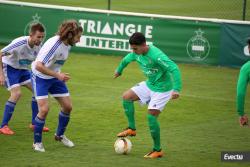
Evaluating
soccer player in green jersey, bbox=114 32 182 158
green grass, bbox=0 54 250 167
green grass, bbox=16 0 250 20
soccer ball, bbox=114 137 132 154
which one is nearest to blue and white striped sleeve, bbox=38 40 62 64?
soccer player in green jersey, bbox=114 32 182 158

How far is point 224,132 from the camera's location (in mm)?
12922

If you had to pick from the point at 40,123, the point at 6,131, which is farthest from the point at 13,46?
the point at 40,123

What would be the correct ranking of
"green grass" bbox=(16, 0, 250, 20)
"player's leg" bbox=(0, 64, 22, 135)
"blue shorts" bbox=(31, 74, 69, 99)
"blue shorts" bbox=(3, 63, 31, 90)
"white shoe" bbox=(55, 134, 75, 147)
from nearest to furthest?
"blue shorts" bbox=(31, 74, 69, 99)
"white shoe" bbox=(55, 134, 75, 147)
"player's leg" bbox=(0, 64, 22, 135)
"blue shorts" bbox=(3, 63, 31, 90)
"green grass" bbox=(16, 0, 250, 20)

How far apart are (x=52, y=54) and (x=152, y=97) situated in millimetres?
1771

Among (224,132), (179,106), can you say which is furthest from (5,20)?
(224,132)

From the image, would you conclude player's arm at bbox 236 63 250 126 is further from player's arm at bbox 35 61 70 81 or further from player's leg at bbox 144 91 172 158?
player's arm at bbox 35 61 70 81

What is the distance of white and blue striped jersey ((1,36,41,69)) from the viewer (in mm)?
12245

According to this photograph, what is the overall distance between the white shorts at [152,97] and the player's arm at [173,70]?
0.45 m

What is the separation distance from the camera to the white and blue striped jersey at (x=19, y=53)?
40.2 ft

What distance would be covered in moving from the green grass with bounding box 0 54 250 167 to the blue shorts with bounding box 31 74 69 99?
3.04 ft

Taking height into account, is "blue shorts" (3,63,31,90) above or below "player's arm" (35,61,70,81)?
below

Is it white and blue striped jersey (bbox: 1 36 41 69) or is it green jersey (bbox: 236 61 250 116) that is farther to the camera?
white and blue striped jersey (bbox: 1 36 41 69)

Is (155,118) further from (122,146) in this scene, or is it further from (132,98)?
(132,98)

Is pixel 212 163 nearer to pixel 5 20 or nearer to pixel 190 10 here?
pixel 5 20
